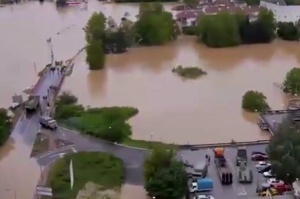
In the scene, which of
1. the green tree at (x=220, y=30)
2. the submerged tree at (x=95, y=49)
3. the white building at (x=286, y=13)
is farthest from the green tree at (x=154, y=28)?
the white building at (x=286, y=13)

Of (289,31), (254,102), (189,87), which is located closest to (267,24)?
(289,31)

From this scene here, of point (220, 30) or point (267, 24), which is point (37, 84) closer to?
point (220, 30)

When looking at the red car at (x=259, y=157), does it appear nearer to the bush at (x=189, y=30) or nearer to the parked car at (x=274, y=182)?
the parked car at (x=274, y=182)

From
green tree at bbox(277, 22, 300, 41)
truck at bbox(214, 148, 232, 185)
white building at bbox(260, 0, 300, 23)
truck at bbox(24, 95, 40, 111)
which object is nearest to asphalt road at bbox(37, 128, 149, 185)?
truck at bbox(214, 148, 232, 185)

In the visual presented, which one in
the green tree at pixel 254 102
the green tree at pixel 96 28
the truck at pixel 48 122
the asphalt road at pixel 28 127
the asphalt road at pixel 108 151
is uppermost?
the green tree at pixel 96 28

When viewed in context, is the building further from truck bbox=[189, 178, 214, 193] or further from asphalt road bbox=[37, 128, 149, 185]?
truck bbox=[189, 178, 214, 193]

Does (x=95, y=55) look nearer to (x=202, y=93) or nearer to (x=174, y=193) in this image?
(x=202, y=93)

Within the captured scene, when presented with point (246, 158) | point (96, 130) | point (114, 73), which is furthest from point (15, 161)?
point (114, 73)
